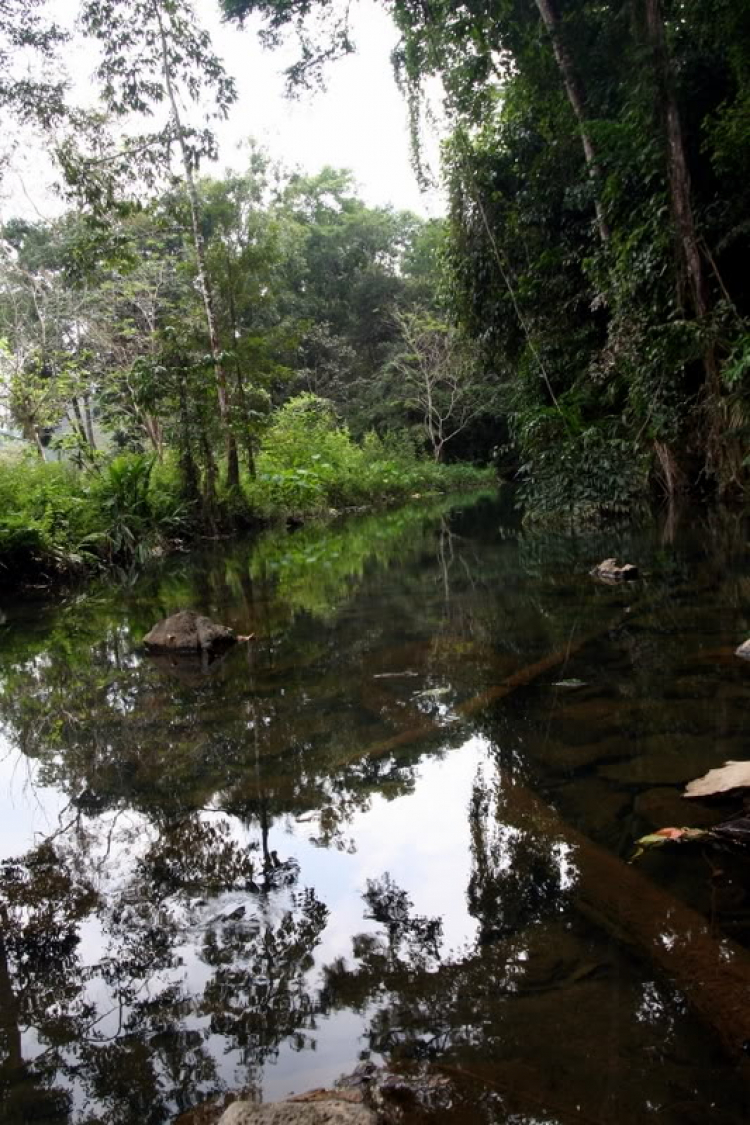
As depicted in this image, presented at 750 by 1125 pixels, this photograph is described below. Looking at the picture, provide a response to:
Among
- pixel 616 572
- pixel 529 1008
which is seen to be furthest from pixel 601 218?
pixel 529 1008

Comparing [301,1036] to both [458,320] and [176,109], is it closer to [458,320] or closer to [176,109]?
[458,320]

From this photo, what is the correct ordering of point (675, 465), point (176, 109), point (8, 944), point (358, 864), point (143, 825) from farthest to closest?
1. point (176, 109)
2. point (675, 465)
3. point (143, 825)
4. point (358, 864)
5. point (8, 944)

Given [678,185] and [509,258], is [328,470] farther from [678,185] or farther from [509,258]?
[678,185]

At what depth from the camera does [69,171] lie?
899 centimetres

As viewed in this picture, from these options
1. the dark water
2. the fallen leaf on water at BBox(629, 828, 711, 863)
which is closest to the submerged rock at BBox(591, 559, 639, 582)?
the dark water

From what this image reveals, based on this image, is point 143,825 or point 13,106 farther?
point 13,106

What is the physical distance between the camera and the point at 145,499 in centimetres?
1297

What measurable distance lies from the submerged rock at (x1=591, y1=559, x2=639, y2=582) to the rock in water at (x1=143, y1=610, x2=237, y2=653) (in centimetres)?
311

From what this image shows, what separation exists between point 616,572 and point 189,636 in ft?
11.4

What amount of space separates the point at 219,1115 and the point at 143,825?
54.8 inches

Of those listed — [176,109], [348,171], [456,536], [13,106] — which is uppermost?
[348,171]

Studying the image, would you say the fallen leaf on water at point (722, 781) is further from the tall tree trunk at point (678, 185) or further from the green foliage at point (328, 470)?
the green foliage at point (328, 470)

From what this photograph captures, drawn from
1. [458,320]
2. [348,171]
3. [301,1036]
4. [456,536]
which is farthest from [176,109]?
[348,171]

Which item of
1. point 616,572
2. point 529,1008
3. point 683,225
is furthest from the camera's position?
point 683,225
